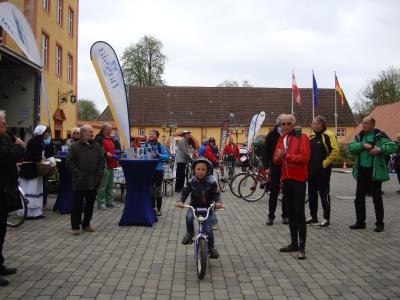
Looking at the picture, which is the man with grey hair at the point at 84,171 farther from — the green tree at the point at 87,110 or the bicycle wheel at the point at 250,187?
the green tree at the point at 87,110

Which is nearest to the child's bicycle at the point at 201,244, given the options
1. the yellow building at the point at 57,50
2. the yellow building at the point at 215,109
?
the yellow building at the point at 57,50

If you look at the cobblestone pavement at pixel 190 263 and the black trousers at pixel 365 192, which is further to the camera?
the black trousers at pixel 365 192

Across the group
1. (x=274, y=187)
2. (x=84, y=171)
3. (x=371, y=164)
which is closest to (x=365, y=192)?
(x=371, y=164)

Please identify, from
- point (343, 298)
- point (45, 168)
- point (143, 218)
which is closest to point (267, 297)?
point (343, 298)

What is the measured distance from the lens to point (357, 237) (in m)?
8.06

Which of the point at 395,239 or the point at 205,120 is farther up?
the point at 205,120

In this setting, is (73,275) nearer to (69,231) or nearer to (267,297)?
(267,297)

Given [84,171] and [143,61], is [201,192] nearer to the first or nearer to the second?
[84,171]

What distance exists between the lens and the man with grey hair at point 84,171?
8086 millimetres

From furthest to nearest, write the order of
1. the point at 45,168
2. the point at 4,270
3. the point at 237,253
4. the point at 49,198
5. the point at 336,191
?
the point at 336,191 < the point at 49,198 < the point at 45,168 < the point at 237,253 < the point at 4,270

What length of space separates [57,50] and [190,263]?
22232 mm

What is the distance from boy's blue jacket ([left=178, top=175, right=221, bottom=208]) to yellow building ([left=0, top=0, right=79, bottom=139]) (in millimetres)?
16338

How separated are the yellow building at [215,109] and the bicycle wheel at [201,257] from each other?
159 feet

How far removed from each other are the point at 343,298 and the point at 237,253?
85.9 inches
